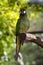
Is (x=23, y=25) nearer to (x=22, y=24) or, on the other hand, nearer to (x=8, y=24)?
(x=22, y=24)

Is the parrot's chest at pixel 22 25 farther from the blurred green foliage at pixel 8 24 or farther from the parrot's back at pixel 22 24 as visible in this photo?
the blurred green foliage at pixel 8 24

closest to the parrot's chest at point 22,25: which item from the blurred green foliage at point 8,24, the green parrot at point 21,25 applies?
the green parrot at point 21,25

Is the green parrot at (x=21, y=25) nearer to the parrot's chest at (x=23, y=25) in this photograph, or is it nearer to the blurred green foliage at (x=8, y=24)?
the parrot's chest at (x=23, y=25)

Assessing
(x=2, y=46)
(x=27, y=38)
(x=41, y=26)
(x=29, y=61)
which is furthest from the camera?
(x=29, y=61)

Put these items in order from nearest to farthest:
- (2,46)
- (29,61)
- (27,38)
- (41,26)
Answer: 1. (27,38)
2. (2,46)
3. (41,26)
4. (29,61)

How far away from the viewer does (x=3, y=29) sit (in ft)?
4.93

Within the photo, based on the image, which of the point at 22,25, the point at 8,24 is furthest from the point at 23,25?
the point at 8,24

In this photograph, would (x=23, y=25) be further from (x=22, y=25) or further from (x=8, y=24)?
(x=8, y=24)

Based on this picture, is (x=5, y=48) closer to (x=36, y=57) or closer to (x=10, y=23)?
(x=10, y=23)

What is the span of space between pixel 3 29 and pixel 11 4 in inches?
6.9

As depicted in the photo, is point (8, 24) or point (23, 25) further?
point (8, 24)

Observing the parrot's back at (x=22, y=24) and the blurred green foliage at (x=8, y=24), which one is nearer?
the parrot's back at (x=22, y=24)

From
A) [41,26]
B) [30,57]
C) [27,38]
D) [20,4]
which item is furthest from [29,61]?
[27,38]

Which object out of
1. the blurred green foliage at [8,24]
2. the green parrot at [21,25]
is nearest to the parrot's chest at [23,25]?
the green parrot at [21,25]
